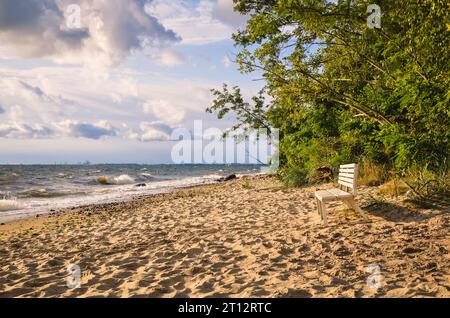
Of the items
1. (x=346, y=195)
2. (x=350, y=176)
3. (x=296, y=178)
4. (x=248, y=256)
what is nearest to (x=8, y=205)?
(x=296, y=178)

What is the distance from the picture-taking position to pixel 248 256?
577cm

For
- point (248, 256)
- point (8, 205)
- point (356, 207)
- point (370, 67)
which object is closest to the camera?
point (248, 256)

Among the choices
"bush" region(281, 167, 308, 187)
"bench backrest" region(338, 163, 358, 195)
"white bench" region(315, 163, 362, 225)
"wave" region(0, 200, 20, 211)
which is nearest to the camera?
"white bench" region(315, 163, 362, 225)

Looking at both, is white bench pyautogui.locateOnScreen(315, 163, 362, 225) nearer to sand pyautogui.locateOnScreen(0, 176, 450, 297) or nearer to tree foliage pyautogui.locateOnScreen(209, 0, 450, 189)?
sand pyautogui.locateOnScreen(0, 176, 450, 297)

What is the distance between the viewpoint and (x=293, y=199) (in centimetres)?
1136

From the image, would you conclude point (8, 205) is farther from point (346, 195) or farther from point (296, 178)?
point (346, 195)

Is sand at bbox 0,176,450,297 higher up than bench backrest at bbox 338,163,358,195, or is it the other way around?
bench backrest at bbox 338,163,358,195

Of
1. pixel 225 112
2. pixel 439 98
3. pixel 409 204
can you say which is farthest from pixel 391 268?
pixel 225 112

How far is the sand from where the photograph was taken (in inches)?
176

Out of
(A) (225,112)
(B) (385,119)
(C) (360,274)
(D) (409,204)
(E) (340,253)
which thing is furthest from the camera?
(A) (225,112)

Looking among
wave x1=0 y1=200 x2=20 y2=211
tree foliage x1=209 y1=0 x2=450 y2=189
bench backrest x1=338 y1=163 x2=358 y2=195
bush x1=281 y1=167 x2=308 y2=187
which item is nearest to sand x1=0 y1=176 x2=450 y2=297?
bench backrest x1=338 y1=163 x2=358 y2=195
